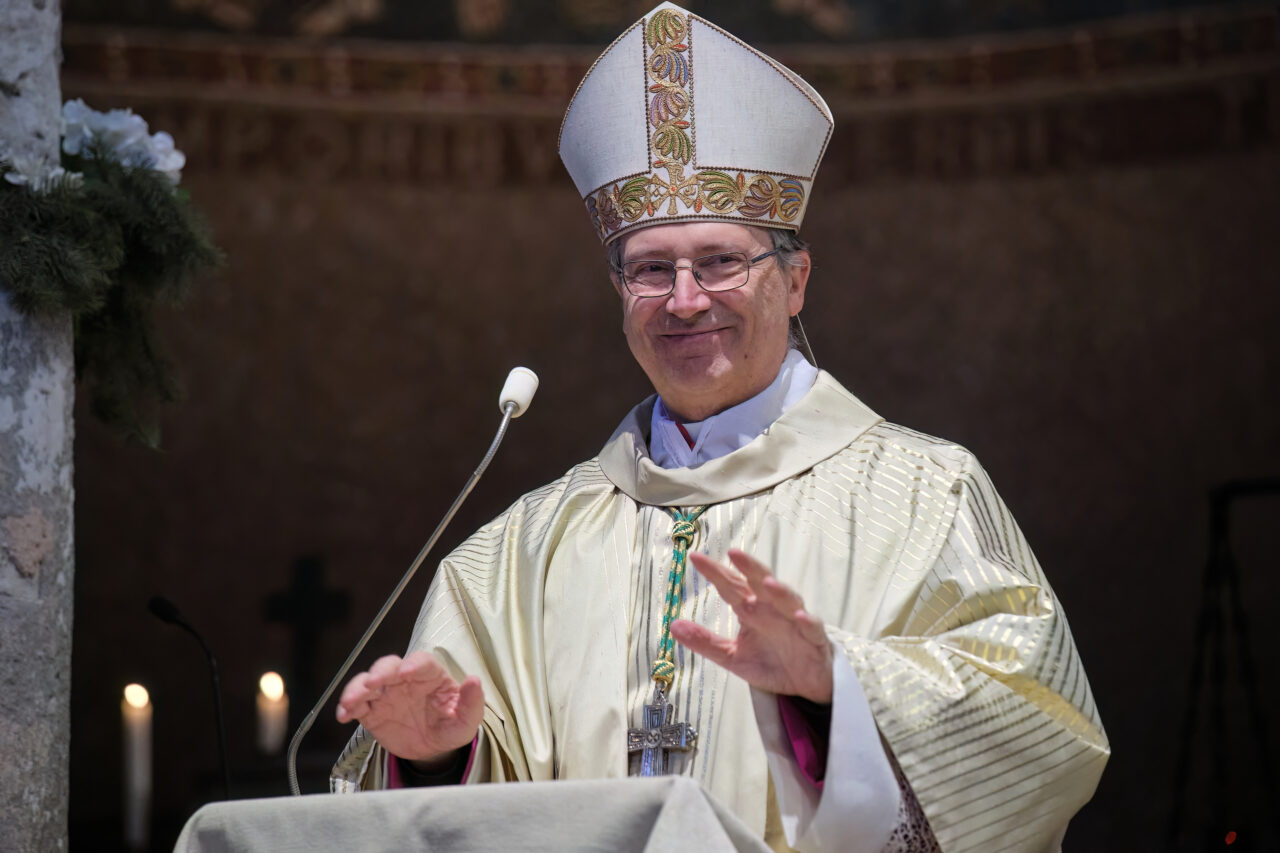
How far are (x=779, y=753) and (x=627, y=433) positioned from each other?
0.98m

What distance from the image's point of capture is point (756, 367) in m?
3.17

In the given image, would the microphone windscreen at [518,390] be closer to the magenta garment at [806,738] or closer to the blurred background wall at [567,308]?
the magenta garment at [806,738]

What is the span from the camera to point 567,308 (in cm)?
725

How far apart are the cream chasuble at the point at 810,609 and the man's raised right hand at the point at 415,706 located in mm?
147

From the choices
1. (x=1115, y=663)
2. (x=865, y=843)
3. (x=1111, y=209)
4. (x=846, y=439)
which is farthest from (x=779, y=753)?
(x=1111, y=209)

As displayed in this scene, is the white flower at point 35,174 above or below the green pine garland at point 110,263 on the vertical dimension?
→ above

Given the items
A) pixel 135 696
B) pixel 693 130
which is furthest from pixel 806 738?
pixel 135 696

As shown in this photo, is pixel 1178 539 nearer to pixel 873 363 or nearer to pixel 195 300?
pixel 873 363

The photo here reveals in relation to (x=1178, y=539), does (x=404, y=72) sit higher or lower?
higher

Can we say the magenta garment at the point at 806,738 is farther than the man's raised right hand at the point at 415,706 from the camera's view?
No

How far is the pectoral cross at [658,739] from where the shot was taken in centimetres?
282

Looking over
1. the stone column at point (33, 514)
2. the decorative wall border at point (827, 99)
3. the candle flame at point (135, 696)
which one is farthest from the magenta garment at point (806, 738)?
the decorative wall border at point (827, 99)

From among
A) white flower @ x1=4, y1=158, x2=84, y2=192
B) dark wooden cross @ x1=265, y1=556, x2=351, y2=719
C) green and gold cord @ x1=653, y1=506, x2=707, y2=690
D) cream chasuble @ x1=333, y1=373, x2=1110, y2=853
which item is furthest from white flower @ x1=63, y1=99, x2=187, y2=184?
dark wooden cross @ x1=265, y1=556, x2=351, y2=719

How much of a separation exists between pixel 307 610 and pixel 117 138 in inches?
136
